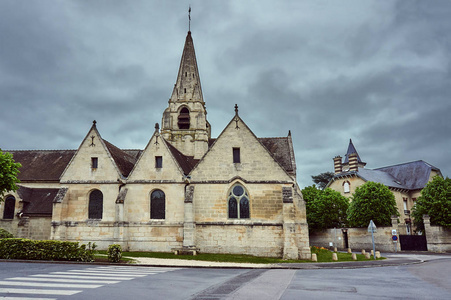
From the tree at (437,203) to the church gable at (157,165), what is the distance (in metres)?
29.3

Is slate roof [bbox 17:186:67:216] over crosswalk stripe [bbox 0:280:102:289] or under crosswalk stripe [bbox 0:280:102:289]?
over

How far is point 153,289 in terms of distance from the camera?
9.55m

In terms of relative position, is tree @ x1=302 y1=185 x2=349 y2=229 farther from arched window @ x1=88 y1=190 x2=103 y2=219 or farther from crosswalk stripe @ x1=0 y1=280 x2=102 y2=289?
crosswalk stripe @ x1=0 y1=280 x2=102 y2=289

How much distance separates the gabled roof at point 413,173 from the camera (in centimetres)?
5870

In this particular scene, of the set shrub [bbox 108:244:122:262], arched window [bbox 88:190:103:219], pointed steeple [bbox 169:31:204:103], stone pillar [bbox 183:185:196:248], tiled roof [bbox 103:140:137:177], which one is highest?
pointed steeple [bbox 169:31:204:103]

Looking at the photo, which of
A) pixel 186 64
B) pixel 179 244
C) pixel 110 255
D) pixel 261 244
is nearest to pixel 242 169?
pixel 261 244

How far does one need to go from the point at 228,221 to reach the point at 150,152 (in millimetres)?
8690

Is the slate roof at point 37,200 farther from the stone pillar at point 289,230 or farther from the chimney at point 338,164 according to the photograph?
the chimney at point 338,164

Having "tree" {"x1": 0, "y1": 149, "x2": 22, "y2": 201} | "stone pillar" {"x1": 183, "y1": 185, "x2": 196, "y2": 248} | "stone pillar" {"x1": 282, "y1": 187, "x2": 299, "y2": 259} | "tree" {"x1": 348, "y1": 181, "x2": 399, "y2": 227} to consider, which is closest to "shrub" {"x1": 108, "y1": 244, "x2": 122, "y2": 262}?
"stone pillar" {"x1": 183, "y1": 185, "x2": 196, "y2": 248}

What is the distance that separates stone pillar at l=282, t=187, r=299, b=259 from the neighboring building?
3544 centimetres

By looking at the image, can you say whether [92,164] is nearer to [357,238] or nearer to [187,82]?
[187,82]

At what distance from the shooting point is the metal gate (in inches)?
1452

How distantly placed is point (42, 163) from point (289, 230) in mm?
25192

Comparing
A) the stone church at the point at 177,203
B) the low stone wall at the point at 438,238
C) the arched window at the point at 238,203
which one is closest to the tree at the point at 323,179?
the low stone wall at the point at 438,238
